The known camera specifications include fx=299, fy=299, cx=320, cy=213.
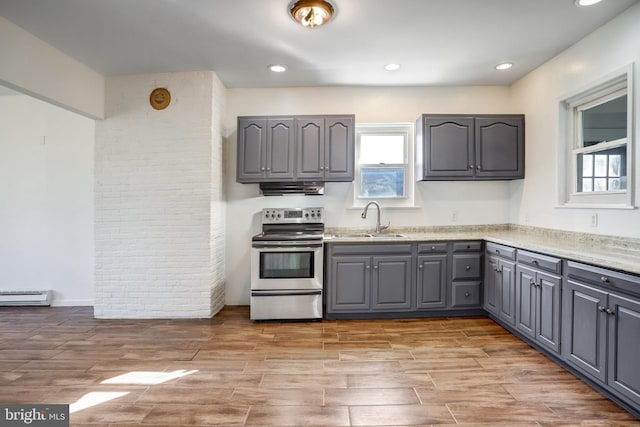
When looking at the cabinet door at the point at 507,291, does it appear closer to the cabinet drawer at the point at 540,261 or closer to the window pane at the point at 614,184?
the cabinet drawer at the point at 540,261

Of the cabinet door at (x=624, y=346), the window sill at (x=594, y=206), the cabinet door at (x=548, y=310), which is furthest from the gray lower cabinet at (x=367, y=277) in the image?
the cabinet door at (x=624, y=346)

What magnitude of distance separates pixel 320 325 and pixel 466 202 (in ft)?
7.82

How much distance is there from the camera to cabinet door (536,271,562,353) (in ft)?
7.55

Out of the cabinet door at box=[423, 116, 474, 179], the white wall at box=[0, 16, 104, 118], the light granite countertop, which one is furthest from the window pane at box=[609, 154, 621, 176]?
the white wall at box=[0, 16, 104, 118]

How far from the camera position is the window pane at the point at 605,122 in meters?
2.48

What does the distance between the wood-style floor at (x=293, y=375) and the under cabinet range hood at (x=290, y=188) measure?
151 centimetres

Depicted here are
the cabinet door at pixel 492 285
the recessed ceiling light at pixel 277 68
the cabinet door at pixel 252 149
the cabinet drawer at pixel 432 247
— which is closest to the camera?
the cabinet door at pixel 492 285

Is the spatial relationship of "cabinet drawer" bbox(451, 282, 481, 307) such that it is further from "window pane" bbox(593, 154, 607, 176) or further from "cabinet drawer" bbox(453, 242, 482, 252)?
"window pane" bbox(593, 154, 607, 176)

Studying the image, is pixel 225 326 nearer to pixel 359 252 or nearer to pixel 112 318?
pixel 112 318

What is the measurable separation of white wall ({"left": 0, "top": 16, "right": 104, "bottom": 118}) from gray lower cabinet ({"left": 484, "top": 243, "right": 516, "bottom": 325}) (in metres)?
4.52

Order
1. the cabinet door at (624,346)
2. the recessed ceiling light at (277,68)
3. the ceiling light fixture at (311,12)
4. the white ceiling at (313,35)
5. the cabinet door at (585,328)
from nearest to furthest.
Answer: the cabinet door at (624,346) < the cabinet door at (585,328) < the ceiling light fixture at (311,12) < the white ceiling at (313,35) < the recessed ceiling light at (277,68)

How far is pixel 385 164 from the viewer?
3828 mm

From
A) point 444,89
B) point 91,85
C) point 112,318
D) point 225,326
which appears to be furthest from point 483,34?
point 112,318

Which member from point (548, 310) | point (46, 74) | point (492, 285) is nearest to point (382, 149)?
point (492, 285)
